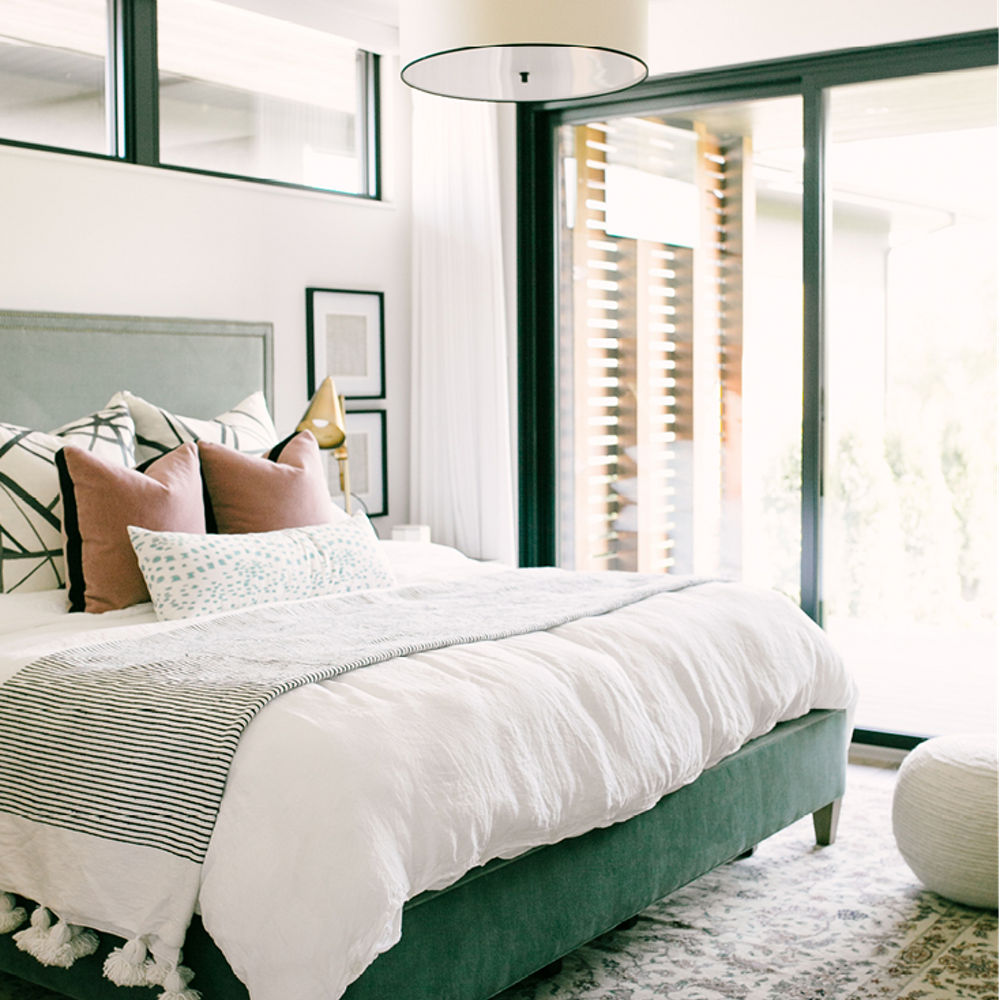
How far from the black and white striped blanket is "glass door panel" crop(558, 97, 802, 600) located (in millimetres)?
2203

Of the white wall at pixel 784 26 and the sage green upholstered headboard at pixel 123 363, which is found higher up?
the white wall at pixel 784 26

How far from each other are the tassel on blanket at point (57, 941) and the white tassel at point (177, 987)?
0.65 feet

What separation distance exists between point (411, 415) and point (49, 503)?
217 centimetres

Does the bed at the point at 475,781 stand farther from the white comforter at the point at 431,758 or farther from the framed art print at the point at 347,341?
the framed art print at the point at 347,341

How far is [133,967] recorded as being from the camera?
77.1 inches

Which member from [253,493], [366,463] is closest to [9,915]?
[253,493]

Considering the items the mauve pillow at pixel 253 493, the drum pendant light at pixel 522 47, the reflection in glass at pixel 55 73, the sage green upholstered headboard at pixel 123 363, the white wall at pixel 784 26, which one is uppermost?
the white wall at pixel 784 26

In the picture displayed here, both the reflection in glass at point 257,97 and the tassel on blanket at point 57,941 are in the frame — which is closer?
the tassel on blanket at point 57,941

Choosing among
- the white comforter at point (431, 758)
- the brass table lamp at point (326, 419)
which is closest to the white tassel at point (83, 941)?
the white comforter at point (431, 758)

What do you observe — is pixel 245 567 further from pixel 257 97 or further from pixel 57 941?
pixel 257 97

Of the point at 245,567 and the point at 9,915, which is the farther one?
the point at 245,567

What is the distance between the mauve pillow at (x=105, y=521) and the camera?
2.89 metres

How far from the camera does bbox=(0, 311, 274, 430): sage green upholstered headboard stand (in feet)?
11.8

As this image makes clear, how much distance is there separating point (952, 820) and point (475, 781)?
1.39m
